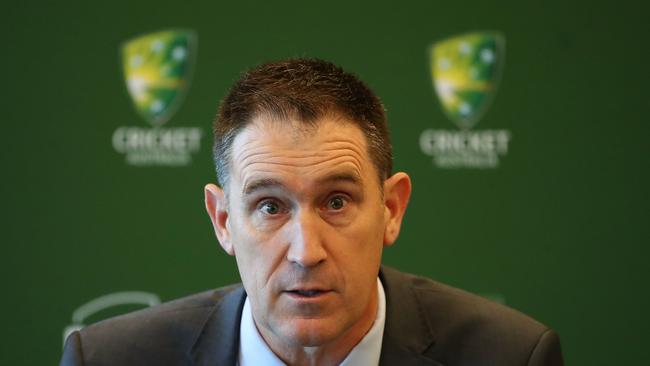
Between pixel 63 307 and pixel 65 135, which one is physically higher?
pixel 65 135

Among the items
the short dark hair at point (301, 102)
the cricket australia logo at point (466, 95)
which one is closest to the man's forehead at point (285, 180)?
the short dark hair at point (301, 102)

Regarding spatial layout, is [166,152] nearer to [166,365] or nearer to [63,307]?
[63,307]

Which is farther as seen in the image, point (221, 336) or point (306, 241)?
point (221, 336)

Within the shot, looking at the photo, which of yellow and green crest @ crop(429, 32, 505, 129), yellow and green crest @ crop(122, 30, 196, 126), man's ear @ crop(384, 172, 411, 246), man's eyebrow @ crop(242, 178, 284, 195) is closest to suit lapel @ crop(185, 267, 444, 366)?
man's ear @ crop(384, 172, 411, 246)

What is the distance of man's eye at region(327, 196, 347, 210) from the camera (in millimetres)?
1933

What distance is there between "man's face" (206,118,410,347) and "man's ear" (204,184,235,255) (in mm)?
141

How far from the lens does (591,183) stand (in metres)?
3.01

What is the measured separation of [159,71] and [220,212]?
1122 mm

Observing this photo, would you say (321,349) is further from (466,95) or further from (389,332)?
(466,95)

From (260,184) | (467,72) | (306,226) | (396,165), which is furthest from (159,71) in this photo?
(306,226)

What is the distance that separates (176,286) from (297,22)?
1033 mm

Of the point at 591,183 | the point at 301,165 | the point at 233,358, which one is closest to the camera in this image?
the point at 301,165

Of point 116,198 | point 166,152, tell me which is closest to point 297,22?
point 166,152

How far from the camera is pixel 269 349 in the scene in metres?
2.15
